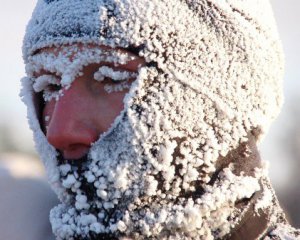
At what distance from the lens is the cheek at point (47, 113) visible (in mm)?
1860

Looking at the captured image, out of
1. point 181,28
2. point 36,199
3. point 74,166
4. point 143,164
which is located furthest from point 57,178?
point 181,28

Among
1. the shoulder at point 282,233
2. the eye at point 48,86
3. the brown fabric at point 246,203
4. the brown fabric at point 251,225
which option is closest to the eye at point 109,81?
the eye at point 48,86

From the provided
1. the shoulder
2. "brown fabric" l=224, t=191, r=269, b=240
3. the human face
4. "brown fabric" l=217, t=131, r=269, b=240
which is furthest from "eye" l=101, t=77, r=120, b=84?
the shoulder

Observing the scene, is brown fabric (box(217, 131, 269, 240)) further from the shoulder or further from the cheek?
the cheek

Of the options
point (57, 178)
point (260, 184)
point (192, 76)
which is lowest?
point (57, 178)

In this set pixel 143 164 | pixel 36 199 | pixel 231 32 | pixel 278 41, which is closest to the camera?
pixel 143 164

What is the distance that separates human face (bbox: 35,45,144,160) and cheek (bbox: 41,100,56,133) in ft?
0.28

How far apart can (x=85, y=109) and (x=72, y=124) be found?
0.18 feet

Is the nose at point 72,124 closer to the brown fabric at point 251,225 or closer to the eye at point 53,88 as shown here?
the eye at point 53,88

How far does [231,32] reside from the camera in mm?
Answer: 1821

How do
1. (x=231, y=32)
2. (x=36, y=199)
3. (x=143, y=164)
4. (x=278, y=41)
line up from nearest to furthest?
(x=143, y=164) → (x=231, y=32) → (x=278, y=41) → (x=36, y=199)

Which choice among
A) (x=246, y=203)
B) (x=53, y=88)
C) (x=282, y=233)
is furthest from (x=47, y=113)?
(x=282, y=233)

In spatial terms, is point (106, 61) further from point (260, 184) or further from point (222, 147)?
point (260, 184)

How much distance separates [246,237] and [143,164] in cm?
34
